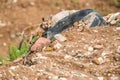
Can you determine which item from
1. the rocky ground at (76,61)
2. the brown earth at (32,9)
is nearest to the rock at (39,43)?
the rocky ground at (76,61)

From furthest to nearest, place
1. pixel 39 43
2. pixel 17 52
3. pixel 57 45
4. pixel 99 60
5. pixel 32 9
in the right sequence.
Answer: pixel 32 9 < pixel 17 52 < pixel 39 43 < pixel 57 45 < pixel 99 60

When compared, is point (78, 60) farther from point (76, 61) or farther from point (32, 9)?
point (32, 9)

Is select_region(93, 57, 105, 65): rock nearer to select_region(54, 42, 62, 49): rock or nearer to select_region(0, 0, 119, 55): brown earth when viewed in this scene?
select_region(54, 42, 62, 49): rock

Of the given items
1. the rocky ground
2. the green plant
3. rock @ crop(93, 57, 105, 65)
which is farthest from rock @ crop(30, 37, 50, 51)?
rock @ crop(93, 57, 105, 65)

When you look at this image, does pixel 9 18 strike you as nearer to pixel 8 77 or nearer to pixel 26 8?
pixel 26 8

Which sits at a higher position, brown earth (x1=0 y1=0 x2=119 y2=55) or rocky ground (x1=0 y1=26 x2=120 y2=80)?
brown earth (x1=0 y1=0 x2=119 y2=55)

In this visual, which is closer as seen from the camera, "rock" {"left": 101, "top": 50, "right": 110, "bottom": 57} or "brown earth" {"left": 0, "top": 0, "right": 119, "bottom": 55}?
"rock" {"left": 101, "top": 50, "right": 110, "bottom": 57}

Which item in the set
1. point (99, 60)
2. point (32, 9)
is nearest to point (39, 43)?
point (99, 60)

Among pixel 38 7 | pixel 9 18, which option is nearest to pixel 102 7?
pixel 38 7

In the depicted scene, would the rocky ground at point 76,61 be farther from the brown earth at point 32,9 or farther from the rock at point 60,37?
the brown earth at point 32,9

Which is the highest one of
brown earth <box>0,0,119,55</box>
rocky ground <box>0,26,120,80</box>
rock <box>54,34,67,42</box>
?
brown earth <box>0,0,119,55</box>

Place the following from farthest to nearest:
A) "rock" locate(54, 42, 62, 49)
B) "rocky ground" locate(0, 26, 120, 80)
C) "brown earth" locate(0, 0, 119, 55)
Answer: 1. "brown earth" locate(0, 0, 119, 55)
2. "rock" locate(54, 42, 62, 49)
3. "rocky ground" locate(0, 26, 120, 80)

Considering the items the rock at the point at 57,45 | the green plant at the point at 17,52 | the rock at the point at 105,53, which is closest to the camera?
the rock at the point at 105,53
